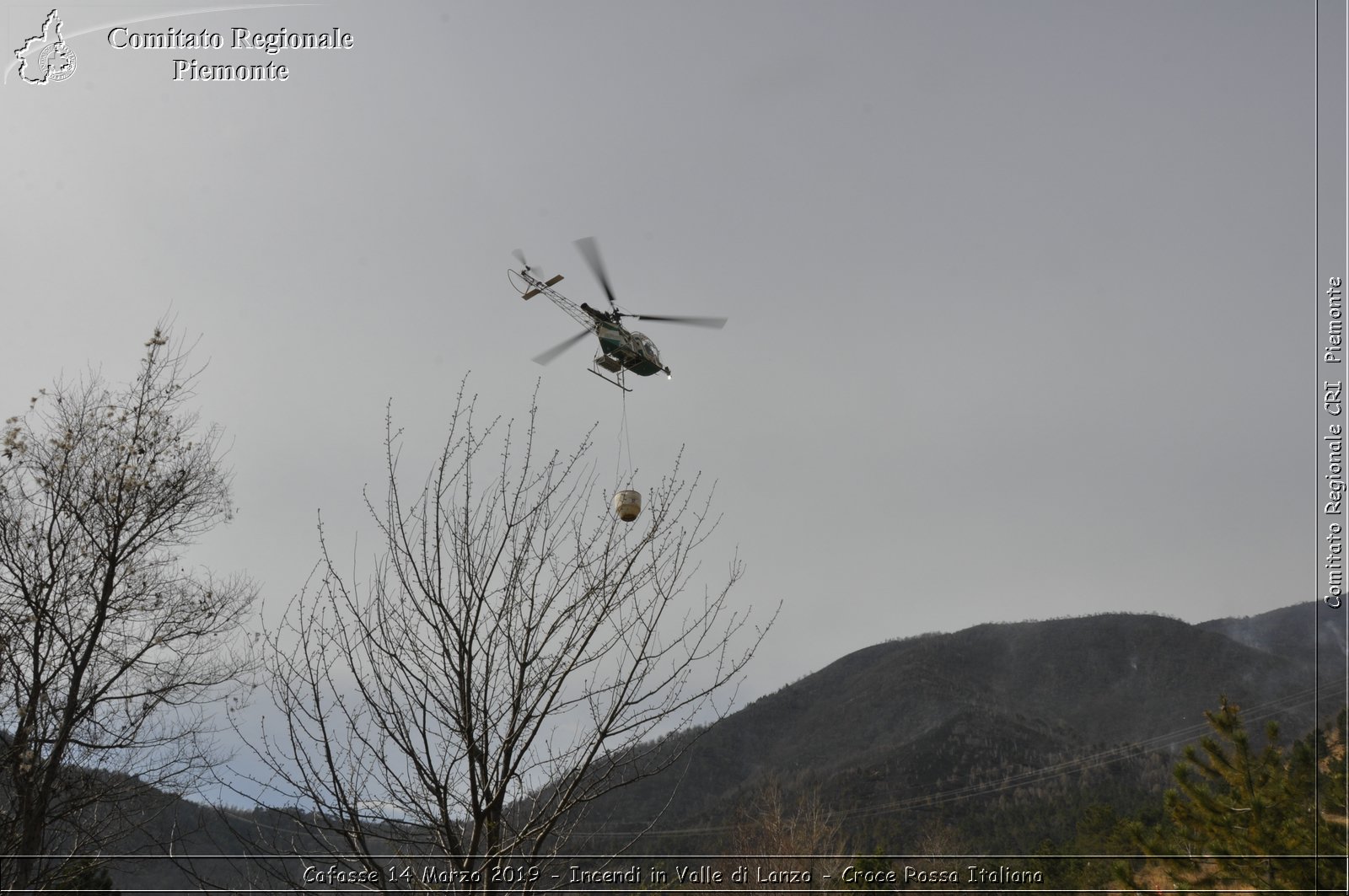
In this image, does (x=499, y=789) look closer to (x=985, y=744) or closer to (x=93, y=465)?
(x=93, y=465)

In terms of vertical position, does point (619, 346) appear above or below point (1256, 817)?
above

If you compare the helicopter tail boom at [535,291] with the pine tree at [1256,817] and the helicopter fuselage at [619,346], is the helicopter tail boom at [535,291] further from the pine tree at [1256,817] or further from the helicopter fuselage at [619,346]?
the pine tree at [1256,817]

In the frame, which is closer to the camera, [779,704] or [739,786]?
[739,786]

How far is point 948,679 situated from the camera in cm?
7550

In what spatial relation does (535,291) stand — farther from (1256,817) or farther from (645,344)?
(1256,817)

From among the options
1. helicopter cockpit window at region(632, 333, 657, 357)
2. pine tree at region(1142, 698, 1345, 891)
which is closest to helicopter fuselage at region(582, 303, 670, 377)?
helicopter cockpit window at region(632, 333, 657, 357)

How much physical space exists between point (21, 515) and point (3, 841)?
2.77m

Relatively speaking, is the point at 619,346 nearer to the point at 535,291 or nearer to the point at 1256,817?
the point at 535,291

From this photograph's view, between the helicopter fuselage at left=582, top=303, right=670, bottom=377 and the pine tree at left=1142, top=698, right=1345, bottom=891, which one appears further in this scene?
the helicopter fuselage at left=582, top=303, right=670, bottom=377

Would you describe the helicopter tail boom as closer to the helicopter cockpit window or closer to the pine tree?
the helicopter cockpit window

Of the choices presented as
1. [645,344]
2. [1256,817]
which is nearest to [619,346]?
[645,344]

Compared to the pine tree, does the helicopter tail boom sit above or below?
above

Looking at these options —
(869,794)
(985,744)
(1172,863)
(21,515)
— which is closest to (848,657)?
(985,744)

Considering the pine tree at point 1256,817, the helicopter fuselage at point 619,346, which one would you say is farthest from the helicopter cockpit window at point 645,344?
the pine tree at point 1256,817
